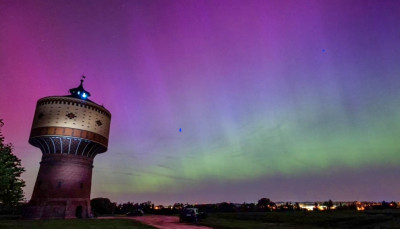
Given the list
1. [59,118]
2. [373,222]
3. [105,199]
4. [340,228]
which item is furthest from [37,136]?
[373,222]

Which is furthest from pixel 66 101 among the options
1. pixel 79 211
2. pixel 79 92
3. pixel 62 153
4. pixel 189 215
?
pixel 189 215

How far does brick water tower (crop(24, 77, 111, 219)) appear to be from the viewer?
115 ft

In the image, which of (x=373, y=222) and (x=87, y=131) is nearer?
(x=373, y=222)

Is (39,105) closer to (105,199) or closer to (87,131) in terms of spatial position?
(87,131)

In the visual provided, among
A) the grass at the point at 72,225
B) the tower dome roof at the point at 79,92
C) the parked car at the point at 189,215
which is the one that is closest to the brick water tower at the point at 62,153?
the tower dome roof at the point at 79,92

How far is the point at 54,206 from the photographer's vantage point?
3494cm

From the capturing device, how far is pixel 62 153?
36.8 meters

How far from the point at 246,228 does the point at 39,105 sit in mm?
33286

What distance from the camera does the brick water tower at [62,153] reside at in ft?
115

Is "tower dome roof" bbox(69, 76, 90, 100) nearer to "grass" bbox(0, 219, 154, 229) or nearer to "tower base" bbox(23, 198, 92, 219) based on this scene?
"tower base" bbox(23, 198, 92, 219)

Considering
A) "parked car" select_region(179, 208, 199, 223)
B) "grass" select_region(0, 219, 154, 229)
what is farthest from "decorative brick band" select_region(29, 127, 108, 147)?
"parked car" select_region(179, 208, 199, 223)

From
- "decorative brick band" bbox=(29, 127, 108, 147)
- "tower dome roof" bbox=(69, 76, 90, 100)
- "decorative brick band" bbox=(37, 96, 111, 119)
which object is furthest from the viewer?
"tower dome roof" bbox=(69, 76, 90, 100)

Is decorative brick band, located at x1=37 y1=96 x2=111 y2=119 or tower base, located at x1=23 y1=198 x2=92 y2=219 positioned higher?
decorative brick band, located at x1=37 y1=96 x2=111 y2=119

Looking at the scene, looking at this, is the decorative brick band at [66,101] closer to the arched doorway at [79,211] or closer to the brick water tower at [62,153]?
the brick water tower at [62,153]
